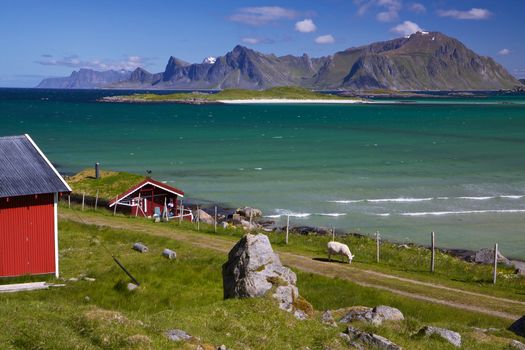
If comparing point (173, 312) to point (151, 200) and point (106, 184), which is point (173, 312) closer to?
point (151, 200)

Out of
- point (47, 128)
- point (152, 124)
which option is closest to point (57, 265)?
point (47, 128)

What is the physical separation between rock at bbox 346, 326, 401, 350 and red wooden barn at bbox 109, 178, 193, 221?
31413 mm

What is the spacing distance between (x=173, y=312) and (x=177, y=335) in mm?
2825

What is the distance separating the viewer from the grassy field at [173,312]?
43.9 feet

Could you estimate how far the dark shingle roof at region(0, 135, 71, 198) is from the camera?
2672cm

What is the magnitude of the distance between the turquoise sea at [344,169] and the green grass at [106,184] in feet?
21.2

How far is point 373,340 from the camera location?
1527 cm

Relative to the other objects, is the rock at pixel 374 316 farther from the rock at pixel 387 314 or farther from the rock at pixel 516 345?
the rock at pixel 516 345

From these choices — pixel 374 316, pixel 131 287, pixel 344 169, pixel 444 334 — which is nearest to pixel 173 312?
pixel 374 316

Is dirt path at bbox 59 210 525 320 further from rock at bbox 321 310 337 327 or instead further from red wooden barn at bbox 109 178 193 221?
rock at bbox 321 310 337 327

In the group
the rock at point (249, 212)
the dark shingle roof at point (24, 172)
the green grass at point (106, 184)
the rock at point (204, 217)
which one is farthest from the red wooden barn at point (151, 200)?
the dark shingle roof at point (24, 172)

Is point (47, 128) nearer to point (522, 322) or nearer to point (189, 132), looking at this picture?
point (189, 132)

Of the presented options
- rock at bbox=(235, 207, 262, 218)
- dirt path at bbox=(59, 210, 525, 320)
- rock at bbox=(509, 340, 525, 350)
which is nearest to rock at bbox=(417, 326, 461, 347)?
rock at bbox=(509, 340, 525, 350)

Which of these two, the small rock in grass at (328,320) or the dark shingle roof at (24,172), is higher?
the dark shingle roof at (24,172)
